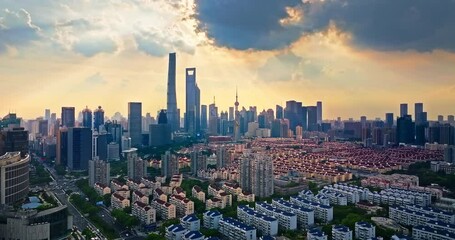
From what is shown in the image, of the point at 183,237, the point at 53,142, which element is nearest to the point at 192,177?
the point at 183,237

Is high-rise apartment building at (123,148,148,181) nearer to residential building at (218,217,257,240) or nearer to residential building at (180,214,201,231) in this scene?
residential building at (180,214,201,231)

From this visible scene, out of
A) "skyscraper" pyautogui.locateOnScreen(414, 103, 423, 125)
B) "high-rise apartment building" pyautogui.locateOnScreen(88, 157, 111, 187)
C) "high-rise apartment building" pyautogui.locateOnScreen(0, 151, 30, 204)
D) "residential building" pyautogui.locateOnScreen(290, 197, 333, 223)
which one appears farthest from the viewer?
"skyscraper" pyautogui.locateOnScreen(414, 103, 423, 125)

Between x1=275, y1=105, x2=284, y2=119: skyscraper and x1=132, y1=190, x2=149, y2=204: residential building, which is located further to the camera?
x1=275, y1=105, x2=284, y2=119: skyscraper

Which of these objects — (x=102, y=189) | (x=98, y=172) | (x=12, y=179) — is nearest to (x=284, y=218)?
(x=102, y=189)

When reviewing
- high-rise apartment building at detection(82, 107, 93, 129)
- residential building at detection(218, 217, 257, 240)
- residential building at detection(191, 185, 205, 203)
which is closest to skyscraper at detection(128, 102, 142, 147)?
high-rise apartment building at detection(82, 107, 93, 129)

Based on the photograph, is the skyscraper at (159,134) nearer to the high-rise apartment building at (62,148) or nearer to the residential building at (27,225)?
the high-rise apartment building at (62,148)

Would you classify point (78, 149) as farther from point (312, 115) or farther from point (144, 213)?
point (312, 115)
